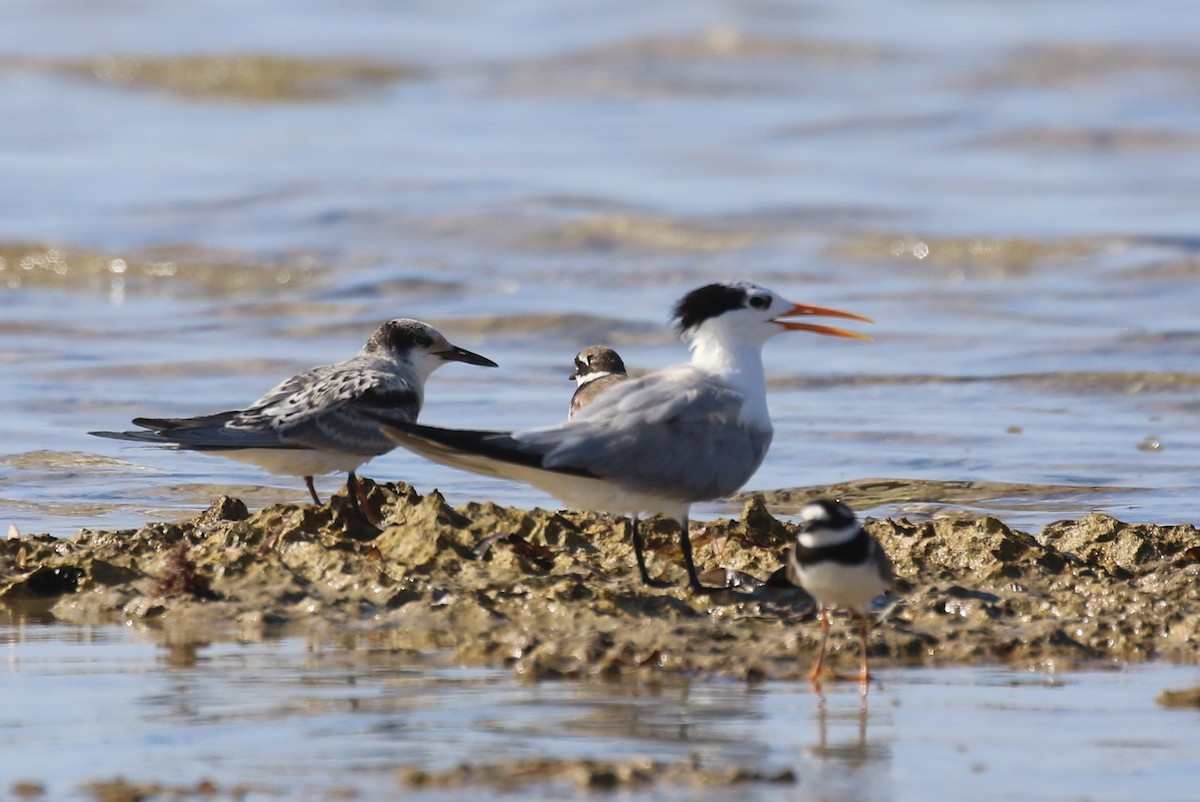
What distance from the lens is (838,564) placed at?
18.5 feet

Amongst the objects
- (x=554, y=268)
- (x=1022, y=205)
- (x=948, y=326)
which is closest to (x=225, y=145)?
(x=554, y=268)

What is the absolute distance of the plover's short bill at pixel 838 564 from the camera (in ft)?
18.5

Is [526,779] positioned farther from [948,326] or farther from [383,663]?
[948,326]

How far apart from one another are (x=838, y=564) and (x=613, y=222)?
1322 cm

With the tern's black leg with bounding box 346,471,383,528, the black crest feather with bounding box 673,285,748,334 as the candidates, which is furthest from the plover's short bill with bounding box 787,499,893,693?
the tern's black leg with bounding box 346,471,383,528

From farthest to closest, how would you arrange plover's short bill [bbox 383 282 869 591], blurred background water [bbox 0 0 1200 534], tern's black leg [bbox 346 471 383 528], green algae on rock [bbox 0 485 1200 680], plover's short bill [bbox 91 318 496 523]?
blurred background water [bbox 0 0 1200 534] < plover's short bill [bbox 91 318 496 523] < tern's black leg [bbox 346 471 383 528] < plover's short bill [bbox 383 282 869 591] < green algae on rock [bbox 0 485 1200 680]

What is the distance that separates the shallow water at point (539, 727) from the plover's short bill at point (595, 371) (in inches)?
139

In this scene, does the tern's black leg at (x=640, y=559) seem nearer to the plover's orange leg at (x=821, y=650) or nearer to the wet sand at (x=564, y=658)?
the wet sand at (x=564, y=658)

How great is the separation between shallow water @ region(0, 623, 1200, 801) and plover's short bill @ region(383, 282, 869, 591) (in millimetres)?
916

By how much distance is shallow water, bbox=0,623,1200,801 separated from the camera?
4285 mm

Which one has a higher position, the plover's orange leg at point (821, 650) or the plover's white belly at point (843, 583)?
the plover's white belly at point (843, 583)

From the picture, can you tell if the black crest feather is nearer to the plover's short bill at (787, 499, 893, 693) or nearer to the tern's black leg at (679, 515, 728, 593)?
the tern's black leg at (679, 515, 728, 593)

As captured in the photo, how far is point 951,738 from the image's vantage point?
4750mm

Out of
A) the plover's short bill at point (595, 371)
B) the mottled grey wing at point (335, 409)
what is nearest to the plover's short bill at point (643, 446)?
the mottled grey wing at point (335, 409)
